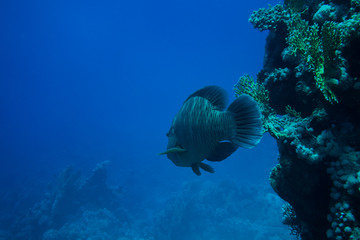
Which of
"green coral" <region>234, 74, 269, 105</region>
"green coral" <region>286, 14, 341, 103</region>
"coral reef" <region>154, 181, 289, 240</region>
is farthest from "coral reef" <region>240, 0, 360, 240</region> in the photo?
"coral reef" <region>154, 181, 289, 240</region>

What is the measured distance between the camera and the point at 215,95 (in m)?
2.63

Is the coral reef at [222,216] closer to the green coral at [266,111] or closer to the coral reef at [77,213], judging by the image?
the coral reef at [77,213]

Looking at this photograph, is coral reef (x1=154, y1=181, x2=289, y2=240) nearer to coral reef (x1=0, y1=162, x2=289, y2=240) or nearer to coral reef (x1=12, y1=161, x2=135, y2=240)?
coral reef (x1=0, y1=162, x2=289, y2=240)

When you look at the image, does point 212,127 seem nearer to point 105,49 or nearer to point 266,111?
point 266,111

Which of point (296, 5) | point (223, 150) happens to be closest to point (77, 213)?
point (223, 150)

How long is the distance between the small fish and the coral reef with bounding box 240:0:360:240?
44.9 inches

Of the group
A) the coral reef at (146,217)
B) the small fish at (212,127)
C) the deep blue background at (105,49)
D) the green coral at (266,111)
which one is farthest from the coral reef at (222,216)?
the deep blue background at (105,49)

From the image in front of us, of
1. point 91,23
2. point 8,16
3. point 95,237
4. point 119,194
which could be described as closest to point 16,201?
point 119,194

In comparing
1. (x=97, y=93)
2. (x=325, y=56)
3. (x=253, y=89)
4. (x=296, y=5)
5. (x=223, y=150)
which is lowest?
(x=223, y=150)

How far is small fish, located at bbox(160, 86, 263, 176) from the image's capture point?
219cm

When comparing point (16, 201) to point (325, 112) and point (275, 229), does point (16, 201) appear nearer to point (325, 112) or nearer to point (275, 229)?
point (275, 229)

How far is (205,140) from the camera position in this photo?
240cm

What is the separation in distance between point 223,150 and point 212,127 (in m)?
0.37

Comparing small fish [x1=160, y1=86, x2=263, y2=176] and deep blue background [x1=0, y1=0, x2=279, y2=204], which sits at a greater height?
deep blue background [x1=0, y1=0, x2=279, y2=204]
